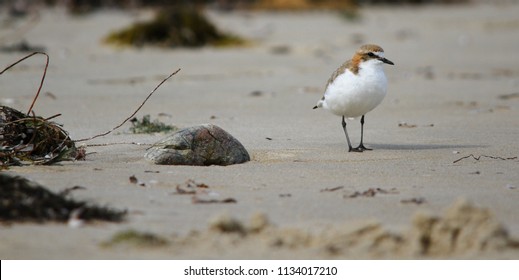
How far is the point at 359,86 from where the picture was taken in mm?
7426

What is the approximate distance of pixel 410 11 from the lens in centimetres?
2094

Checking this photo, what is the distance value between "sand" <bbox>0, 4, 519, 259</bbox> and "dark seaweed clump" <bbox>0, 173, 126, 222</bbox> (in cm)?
11

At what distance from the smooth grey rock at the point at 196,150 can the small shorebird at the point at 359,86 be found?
1.11 meters

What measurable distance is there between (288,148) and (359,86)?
0.75 metres

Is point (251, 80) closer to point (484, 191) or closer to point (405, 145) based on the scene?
point (405, 145)

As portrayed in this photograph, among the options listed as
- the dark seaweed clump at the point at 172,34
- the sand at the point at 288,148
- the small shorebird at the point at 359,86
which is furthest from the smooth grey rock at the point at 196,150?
the dark seaweed clump at the point at 172,34

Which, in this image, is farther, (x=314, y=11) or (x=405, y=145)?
(x=314, y=11)

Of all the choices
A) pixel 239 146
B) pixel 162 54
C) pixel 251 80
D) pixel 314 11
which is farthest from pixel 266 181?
pixel 314 11

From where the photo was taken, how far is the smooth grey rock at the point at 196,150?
659 centimetres

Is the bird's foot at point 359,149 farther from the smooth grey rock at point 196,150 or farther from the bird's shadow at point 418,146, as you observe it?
the smooth grey rock at point 196,150

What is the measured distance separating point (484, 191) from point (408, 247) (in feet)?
4.80

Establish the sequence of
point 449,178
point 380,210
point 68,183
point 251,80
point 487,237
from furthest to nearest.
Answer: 1. point 251,80
2. point 449,178
3. point 68,183
4. point 380,210
5. point 487,237

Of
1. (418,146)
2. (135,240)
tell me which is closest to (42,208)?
(135,240)

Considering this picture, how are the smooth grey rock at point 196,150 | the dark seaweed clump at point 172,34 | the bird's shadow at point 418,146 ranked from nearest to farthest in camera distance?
the smooth grey rock at point 196,150
the bird's shadow at point 418,146
the dark seaweed clump at point 172,34
